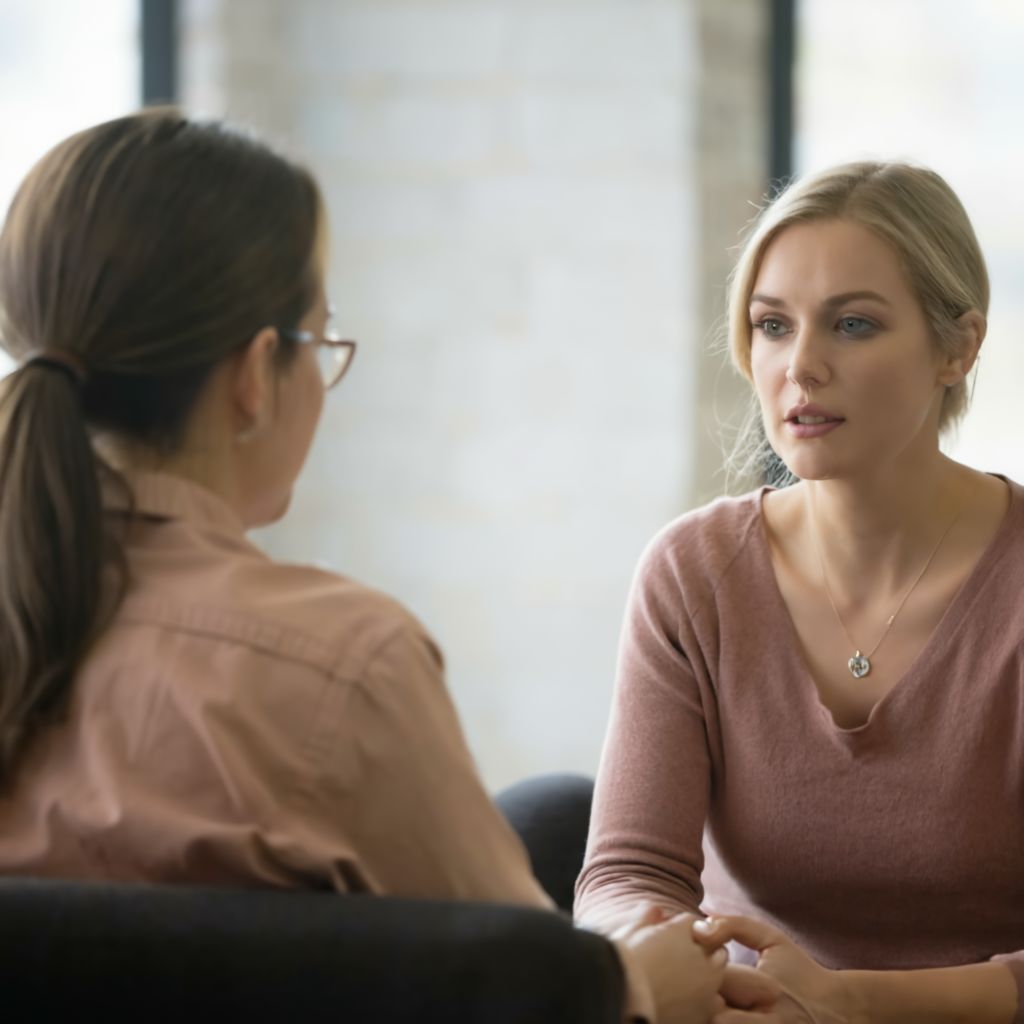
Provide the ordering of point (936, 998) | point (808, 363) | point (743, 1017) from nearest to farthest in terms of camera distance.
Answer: point (743, 1017)
point (936, 998)
point (808, 363)

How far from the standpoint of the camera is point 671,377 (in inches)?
124

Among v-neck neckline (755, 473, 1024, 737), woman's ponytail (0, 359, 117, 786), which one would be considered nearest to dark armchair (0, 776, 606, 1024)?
woman's ponytail (0, 359, 117, 786)

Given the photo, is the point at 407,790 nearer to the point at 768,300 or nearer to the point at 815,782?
the point at 815,782

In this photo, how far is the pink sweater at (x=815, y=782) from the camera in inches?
68.5

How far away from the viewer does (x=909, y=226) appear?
1.79 m

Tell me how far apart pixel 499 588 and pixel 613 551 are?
23cm

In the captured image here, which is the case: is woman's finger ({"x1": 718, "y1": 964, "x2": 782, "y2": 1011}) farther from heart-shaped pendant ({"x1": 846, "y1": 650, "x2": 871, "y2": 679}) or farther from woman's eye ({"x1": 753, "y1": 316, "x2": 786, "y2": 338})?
woman's eye ({"x1": 753, "y1": 316, "x2": 786, "y2": 338})

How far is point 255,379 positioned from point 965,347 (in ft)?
3.00

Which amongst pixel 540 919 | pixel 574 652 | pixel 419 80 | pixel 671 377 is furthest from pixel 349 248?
pixel 540 919

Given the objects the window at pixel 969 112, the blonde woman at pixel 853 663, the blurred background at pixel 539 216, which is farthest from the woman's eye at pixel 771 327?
the window at pixel 969 112

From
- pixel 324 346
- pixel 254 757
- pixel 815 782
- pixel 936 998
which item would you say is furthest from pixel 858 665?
pixel 254 757

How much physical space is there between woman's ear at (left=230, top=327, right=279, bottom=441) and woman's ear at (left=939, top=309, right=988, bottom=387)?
0.87m

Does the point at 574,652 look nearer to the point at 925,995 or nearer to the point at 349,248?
the point at 349,248

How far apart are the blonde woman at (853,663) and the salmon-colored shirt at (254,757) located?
598mm
